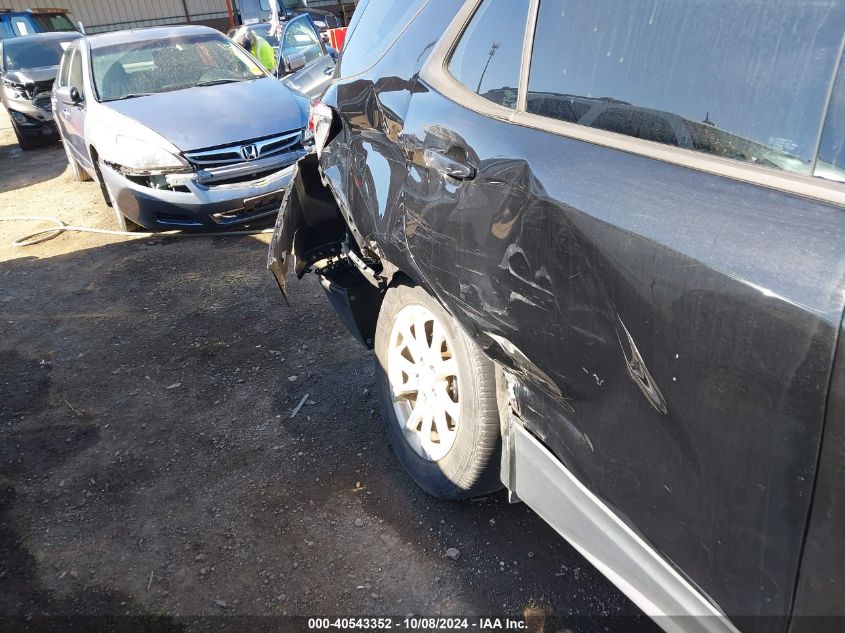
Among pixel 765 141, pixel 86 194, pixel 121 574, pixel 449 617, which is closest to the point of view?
pixel 765 141

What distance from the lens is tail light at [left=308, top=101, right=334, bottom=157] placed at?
283 centimetres

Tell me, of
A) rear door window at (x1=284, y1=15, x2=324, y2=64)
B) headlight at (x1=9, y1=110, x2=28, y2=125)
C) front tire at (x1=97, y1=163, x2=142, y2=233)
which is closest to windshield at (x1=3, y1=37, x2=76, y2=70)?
headlight at (x1=9, y1=110, x2=28, y2=125)

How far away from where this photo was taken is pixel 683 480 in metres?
1.36

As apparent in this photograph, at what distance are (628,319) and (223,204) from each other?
15.5 ft

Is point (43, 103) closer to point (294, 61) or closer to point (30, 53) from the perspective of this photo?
point (30, 53)

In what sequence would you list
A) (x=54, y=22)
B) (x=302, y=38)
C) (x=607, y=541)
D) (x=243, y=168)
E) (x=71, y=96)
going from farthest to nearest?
(x=54, y=22) → (x=302, y=38) → (x=71, y=96) → (x=243, y=168) → (x=607, y=541)

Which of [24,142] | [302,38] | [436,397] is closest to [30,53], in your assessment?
[24,142]

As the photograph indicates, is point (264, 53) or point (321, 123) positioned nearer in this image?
point (321, 123)

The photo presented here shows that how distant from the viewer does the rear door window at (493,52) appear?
6.19 feet

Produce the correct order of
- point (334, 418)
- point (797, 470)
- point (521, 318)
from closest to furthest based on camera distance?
point (797, 470)
point (521, 318)
point (334, 418)

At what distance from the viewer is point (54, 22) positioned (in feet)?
47.8

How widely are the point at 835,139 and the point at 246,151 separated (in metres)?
5.17

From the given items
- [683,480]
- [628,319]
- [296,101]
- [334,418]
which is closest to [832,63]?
[628,319]

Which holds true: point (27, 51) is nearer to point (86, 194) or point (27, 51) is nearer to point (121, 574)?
point (86, 194)
